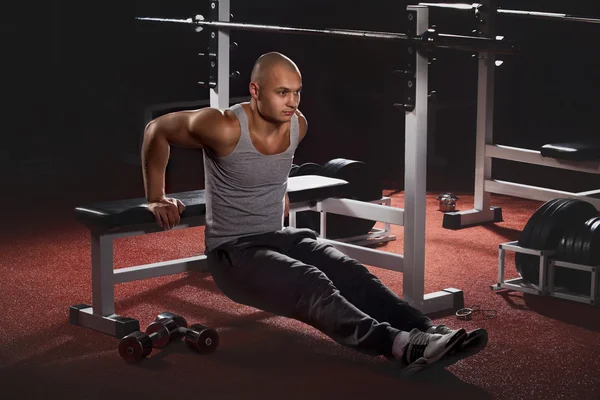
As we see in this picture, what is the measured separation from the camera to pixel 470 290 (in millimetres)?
4020

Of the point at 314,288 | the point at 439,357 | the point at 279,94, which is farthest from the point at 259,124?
the point at 439,357

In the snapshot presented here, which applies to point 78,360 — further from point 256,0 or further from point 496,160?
point 256,0

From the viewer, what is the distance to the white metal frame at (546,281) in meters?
3.77

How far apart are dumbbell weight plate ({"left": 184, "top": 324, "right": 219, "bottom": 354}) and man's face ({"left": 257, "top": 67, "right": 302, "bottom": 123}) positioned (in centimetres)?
73

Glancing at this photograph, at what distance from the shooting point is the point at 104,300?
345cm

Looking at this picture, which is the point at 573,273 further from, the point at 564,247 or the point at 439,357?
the point at 439,357

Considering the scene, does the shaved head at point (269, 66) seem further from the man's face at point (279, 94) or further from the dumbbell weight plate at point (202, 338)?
the dumbbell weight plate at point (202, 338)

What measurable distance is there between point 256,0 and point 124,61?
1.56 m

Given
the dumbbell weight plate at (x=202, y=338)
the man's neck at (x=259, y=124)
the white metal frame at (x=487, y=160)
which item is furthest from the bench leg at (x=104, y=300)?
the white metal frame at (x=487, y=160)

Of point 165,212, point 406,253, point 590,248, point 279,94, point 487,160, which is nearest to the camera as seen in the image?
point 279,94

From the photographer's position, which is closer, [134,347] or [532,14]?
[134,347]

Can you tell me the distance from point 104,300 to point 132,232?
263mm

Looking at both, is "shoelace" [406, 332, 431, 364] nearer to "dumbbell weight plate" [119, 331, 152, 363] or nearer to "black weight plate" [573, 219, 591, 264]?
"dumbbell weight plate" [119, 331, 152, 363]

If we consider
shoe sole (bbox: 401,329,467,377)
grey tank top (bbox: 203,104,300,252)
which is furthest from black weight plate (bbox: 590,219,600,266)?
grey tank top (bbox: 203,104,300,252)
